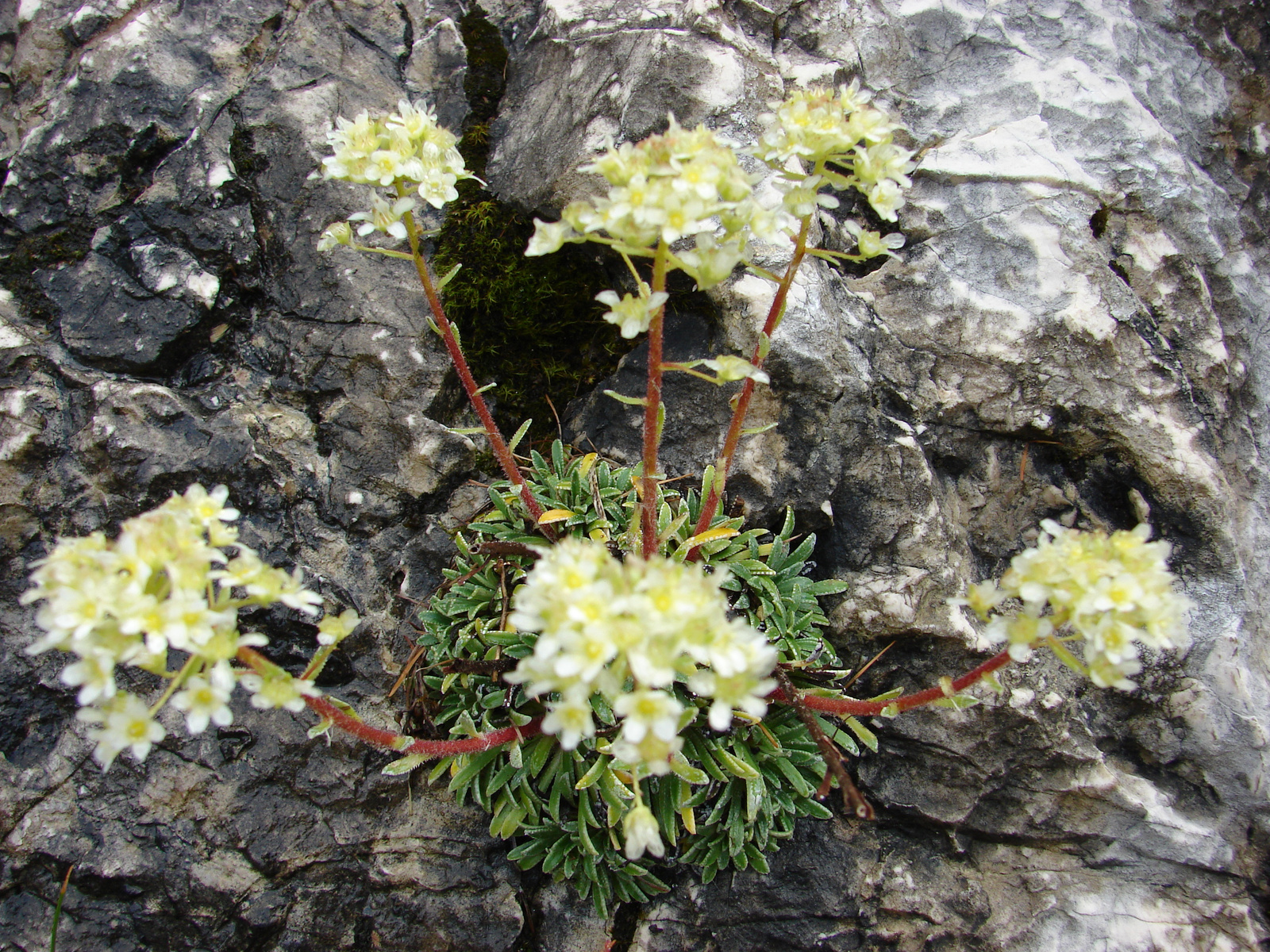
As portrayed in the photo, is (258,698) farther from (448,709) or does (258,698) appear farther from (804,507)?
(804,507)

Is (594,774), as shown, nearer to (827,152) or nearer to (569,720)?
(569,720)

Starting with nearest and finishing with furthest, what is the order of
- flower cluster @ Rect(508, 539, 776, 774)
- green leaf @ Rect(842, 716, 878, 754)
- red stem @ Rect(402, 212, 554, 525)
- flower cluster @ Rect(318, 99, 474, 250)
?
1. flower cluster @ Rect(508, 539, 776, 774)
2. flower cluster @ Rect(318, 99, 474, 250)
3. red stem @ Rect(402, 212, 554, 525)
4. green leaf @ Rect(842, 716, 878, 754)

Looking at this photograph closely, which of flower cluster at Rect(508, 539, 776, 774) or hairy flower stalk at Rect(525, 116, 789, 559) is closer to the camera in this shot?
flower cluster at Rect(508, 539, 776, 774)

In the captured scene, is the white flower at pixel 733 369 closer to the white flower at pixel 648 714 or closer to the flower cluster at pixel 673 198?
the flower cluster at pixel 673 198

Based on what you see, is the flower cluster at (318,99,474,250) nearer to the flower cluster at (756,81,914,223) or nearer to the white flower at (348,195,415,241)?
the white flower at (348,195,415,241)

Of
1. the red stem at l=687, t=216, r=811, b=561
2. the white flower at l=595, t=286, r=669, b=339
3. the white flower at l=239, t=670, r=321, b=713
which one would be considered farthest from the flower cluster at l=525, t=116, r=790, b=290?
the white flower at l=239, t=670, r=321, b=713
